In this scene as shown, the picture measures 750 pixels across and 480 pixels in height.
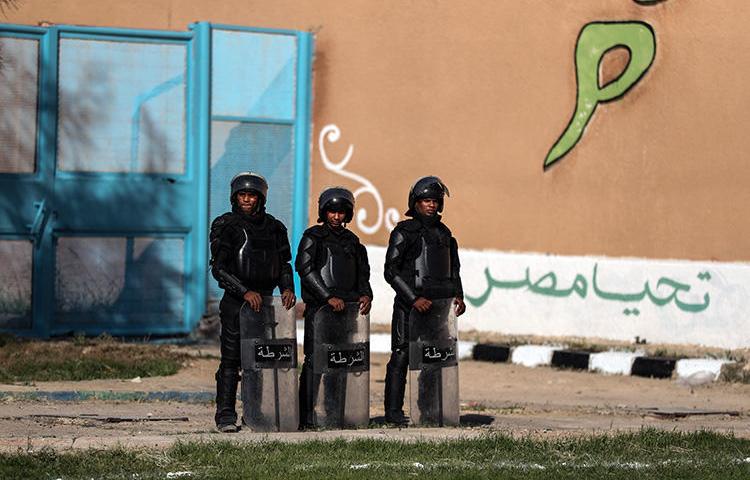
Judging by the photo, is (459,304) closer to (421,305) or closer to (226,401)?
(421,305)

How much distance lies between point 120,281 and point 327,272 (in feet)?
22.7

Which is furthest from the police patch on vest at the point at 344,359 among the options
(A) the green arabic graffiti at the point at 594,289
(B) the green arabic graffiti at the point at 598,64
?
(B) the green arabic graffiti at the point at 598,64

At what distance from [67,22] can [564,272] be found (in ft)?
18.2

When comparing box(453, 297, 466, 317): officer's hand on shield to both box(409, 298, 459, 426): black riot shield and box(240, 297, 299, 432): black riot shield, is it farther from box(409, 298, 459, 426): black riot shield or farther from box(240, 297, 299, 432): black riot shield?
box(240, 297, 299, 432): black riot shield

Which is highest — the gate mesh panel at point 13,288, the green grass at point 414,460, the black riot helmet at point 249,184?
the black riot helmet at point 249,184

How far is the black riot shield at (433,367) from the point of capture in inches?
409

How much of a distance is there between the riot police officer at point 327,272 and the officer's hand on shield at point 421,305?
12.0 inches

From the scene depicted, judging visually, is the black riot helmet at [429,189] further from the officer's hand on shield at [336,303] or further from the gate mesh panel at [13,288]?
the gate mesh panel at [13,288]

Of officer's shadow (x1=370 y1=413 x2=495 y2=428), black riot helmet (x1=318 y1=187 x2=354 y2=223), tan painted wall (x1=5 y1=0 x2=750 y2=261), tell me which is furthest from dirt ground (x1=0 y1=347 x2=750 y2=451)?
tan painted wall (x1=5 y1=0 x2=750 y2=261)

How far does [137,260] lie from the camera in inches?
661

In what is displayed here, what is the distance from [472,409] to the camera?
12211 millimetres

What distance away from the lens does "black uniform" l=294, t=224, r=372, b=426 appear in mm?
10133

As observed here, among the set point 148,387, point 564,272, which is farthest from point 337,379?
point 564,272

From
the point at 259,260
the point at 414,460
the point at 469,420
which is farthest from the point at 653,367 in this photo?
the point at 414,460
